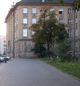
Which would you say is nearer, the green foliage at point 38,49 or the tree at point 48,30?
the tree at point 48,30

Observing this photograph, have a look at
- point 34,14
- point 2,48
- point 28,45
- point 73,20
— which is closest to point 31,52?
point 28,45

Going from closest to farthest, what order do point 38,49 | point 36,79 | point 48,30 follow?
1. point 36,79
2. point 48,30
3. point 38,49

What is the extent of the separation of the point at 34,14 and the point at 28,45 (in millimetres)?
9969

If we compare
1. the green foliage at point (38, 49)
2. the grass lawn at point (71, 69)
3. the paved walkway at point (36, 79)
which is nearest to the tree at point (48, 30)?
the green foliage at point (38, 49)

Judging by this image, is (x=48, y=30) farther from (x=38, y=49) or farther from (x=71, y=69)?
(x=71, y=69)

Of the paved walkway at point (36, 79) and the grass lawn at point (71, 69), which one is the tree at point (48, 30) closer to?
the grass lawn at point (71, 69)

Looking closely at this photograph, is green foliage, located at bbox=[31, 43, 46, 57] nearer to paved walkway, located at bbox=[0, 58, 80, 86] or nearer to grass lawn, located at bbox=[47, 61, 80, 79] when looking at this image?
grass lawn, located at bbox=[47, 61, 80, 79]

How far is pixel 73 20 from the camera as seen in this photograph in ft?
167

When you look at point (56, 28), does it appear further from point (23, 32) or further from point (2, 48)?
point (2, 48)

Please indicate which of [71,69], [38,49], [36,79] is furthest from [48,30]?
[36,79]

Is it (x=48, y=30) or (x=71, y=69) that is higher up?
(x=48, y=30)

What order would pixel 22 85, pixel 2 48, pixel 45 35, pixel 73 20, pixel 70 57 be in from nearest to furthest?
pixel 22 85
pixel 70 57
pixel 45 35
pixel 73 20
pixel 2 48

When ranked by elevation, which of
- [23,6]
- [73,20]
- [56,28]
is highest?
[23,6]

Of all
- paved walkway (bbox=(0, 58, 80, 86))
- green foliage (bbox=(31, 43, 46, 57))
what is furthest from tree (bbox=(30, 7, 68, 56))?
paved walkway (bbox=(0, 58, 80, 86))
